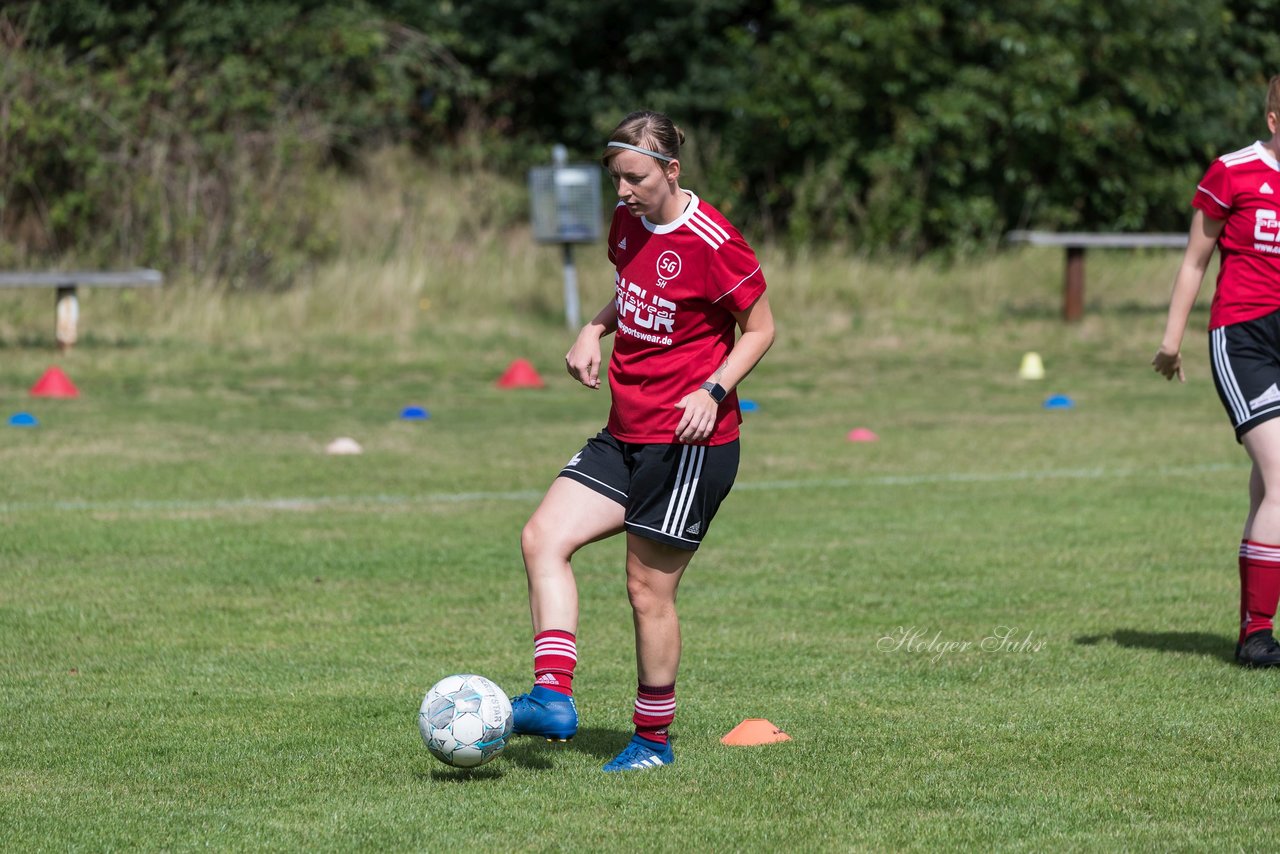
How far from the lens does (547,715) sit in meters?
4.68

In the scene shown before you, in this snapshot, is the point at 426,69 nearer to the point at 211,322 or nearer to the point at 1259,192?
the point at 211,322

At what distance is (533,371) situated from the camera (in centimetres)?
1722

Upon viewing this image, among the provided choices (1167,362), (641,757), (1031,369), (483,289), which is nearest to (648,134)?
(641,757)

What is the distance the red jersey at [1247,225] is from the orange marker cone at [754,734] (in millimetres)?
2339

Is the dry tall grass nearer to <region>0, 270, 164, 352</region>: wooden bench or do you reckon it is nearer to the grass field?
<region>0, 270, 164, 352</region>: wooden bench

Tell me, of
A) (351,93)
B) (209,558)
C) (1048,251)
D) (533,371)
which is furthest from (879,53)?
(209,558)

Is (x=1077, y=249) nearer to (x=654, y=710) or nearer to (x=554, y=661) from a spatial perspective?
(x=654, y=710)

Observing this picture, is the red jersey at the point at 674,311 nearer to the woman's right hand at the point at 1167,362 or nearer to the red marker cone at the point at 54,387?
the woman's right hand at the point at 1167,362

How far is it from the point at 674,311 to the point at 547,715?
3.89 ft

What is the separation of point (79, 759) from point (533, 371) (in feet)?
40.3

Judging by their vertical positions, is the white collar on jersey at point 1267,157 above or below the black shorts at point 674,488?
above

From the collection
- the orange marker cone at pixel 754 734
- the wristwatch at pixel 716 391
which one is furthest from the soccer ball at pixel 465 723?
the wristwatch at pixel 716 391

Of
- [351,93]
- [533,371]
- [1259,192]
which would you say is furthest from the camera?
[351,93]

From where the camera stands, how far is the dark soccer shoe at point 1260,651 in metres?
6.05
